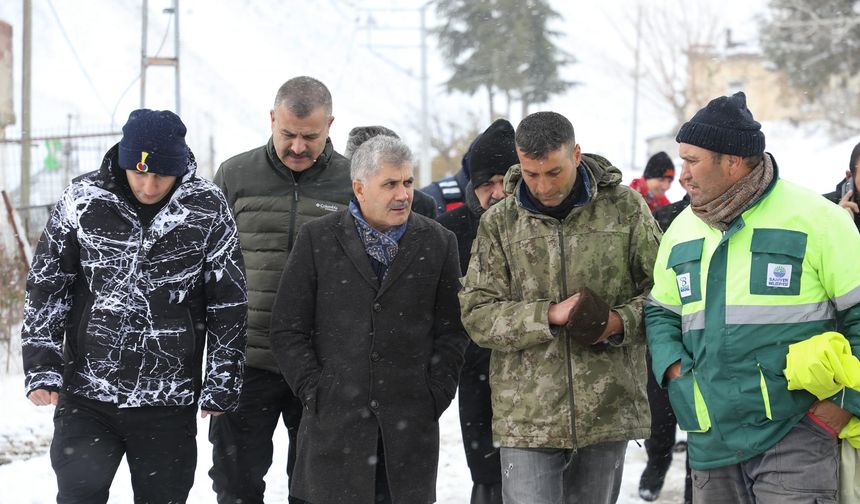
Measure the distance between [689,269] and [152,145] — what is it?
2.16m

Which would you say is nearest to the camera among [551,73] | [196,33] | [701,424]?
[701,424]

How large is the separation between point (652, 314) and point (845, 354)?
76 cm

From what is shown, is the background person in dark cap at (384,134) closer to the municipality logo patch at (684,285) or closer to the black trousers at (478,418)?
the black trousers at (478,418)

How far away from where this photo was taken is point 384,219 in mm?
4207

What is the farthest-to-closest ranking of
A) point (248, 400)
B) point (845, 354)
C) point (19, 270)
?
point (19, 270), point (248, 400), point (845, 354)

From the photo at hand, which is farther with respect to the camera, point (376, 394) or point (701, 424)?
point (376, 394)

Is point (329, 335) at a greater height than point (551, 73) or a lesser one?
lesser

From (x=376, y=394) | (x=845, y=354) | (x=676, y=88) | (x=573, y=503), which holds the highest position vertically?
(x=676, y=88)

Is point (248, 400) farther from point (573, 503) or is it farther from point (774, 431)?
point (774, 431)

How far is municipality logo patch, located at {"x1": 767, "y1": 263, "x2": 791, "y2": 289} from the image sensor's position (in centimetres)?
339

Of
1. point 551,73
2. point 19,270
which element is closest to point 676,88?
point 551,73

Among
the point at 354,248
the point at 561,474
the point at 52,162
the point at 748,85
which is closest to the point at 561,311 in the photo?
the point at 561,474

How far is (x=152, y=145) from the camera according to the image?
4.02 meters

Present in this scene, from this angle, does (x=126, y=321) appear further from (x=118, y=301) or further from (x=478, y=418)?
(x=478, y=418)
